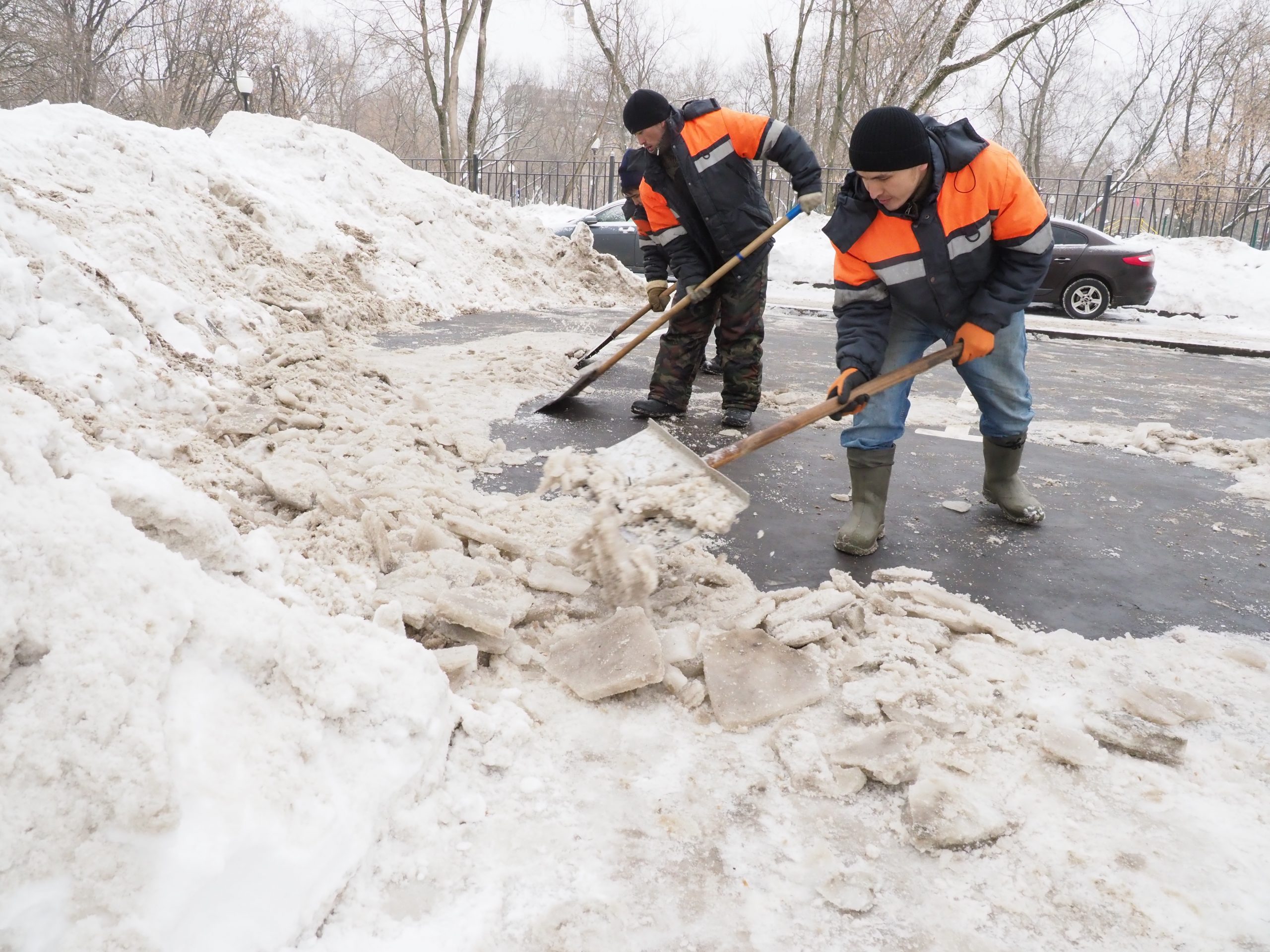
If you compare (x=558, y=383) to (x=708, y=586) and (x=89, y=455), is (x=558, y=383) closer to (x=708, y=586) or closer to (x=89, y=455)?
(x=708, y=586)

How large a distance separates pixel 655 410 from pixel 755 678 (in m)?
3.02

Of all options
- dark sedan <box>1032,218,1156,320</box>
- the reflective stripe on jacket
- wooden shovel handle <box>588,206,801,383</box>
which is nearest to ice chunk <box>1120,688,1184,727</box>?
wooden shovel handle <box>588,206,801,383</box>

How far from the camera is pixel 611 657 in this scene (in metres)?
2.31

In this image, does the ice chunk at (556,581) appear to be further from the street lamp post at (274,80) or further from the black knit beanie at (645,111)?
the street lamp post at (274,80)

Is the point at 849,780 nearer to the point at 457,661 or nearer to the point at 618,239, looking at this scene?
the point at 457,661

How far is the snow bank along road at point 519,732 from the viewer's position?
1.46 meters

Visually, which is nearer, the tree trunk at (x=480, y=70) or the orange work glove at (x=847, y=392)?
the orange work glove at (x=847, y=392)

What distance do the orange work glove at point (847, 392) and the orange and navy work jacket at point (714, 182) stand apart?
1605mm

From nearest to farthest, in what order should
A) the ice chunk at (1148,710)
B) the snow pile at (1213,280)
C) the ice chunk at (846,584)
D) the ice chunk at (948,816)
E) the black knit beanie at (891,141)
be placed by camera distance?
the ice chunk at (948,816), the ice chunk at (1148,710), the black knit beanie at (891,141), the ice chunk at (846,584), the snow pile at (1213,280)

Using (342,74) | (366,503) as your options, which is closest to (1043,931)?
(366,503)

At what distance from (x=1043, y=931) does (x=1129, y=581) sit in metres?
1.94

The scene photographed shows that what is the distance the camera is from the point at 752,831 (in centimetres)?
181

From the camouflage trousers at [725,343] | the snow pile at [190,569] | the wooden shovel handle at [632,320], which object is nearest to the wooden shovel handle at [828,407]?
the snow pile at [190,569]

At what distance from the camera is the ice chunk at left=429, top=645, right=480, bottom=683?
87.0 inches
